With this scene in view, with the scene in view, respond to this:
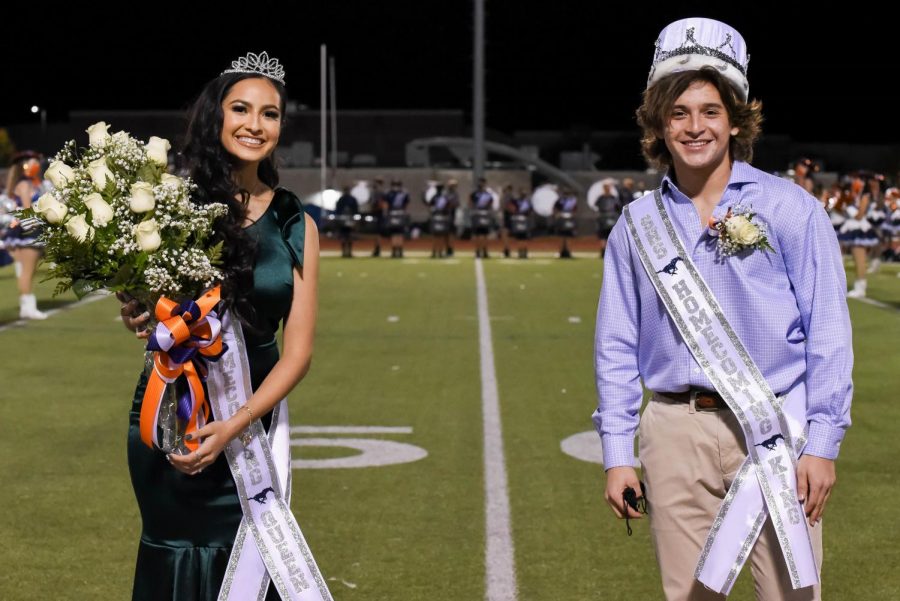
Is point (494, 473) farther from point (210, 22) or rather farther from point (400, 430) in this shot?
point (210, 22)

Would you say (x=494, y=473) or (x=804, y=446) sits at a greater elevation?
(x=804, y=446)

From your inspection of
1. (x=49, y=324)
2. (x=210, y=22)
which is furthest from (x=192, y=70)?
(x=49, y=324)

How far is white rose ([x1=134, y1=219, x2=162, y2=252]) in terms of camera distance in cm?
357

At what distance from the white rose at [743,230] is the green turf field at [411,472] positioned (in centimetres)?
264

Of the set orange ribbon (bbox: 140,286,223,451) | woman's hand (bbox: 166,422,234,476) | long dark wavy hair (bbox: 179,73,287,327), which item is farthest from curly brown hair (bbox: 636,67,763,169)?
woman's hand (bbox: 166,422,234,476)

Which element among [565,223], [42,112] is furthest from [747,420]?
[42,112]

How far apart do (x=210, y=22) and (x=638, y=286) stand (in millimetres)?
52068

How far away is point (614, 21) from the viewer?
53906mm

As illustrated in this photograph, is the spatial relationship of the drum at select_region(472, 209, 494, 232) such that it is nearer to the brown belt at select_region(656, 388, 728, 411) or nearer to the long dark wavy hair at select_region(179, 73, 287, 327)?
the long dark wavy hair at select_region(179, 73, 287, 327)

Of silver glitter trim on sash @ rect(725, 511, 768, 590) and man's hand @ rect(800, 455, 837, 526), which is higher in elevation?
man's hand @ rect(800, 455, 837, 526)

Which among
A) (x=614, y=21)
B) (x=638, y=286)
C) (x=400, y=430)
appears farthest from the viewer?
(x=614, y=21)

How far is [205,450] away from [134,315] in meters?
0.37

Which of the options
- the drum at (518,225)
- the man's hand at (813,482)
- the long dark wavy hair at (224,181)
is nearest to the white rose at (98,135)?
the long dark wavy hair at (224,181)

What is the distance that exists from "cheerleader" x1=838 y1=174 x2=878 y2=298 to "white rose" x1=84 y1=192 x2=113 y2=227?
18346mm
